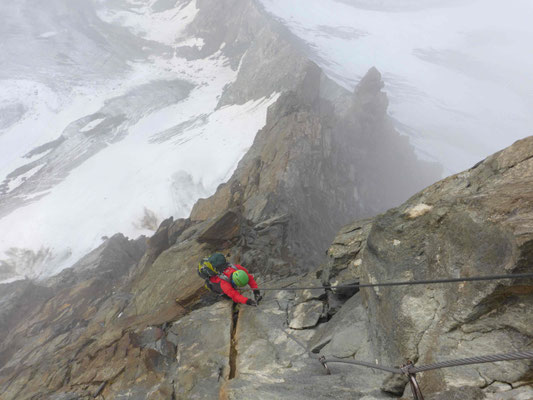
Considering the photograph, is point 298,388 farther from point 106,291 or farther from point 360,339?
point 106,291

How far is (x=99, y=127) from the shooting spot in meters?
40.8

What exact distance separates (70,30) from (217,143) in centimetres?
5079

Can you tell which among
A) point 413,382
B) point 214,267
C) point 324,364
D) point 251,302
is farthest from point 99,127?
point 413,382

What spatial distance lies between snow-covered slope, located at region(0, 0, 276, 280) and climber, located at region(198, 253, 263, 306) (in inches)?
768

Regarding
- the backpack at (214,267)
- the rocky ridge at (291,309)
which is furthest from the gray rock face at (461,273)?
the backpack at (214,267)

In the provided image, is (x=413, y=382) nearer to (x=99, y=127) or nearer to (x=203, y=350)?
(x=203, y=350)

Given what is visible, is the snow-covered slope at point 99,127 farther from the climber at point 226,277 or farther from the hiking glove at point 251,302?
the hiking glove at point 251,302

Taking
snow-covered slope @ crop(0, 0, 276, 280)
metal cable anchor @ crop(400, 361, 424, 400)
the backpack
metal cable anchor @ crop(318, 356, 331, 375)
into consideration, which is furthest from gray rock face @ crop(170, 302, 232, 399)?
snow-covered slope @ crop(0, 0, 276, 280)

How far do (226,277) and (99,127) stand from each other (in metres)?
42.1

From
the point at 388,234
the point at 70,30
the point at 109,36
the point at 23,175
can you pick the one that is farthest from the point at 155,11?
the point at 388,234

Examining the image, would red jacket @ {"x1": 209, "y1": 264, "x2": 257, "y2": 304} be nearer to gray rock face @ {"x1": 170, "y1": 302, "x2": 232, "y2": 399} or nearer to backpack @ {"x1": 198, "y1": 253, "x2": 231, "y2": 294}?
backpack @ {"x1": 198, "y1": 253, "x2": 231, "y2": 294}

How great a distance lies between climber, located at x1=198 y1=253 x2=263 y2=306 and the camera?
7234mm

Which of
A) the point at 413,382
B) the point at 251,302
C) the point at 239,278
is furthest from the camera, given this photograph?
the point at 251,302

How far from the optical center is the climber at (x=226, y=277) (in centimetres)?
723
